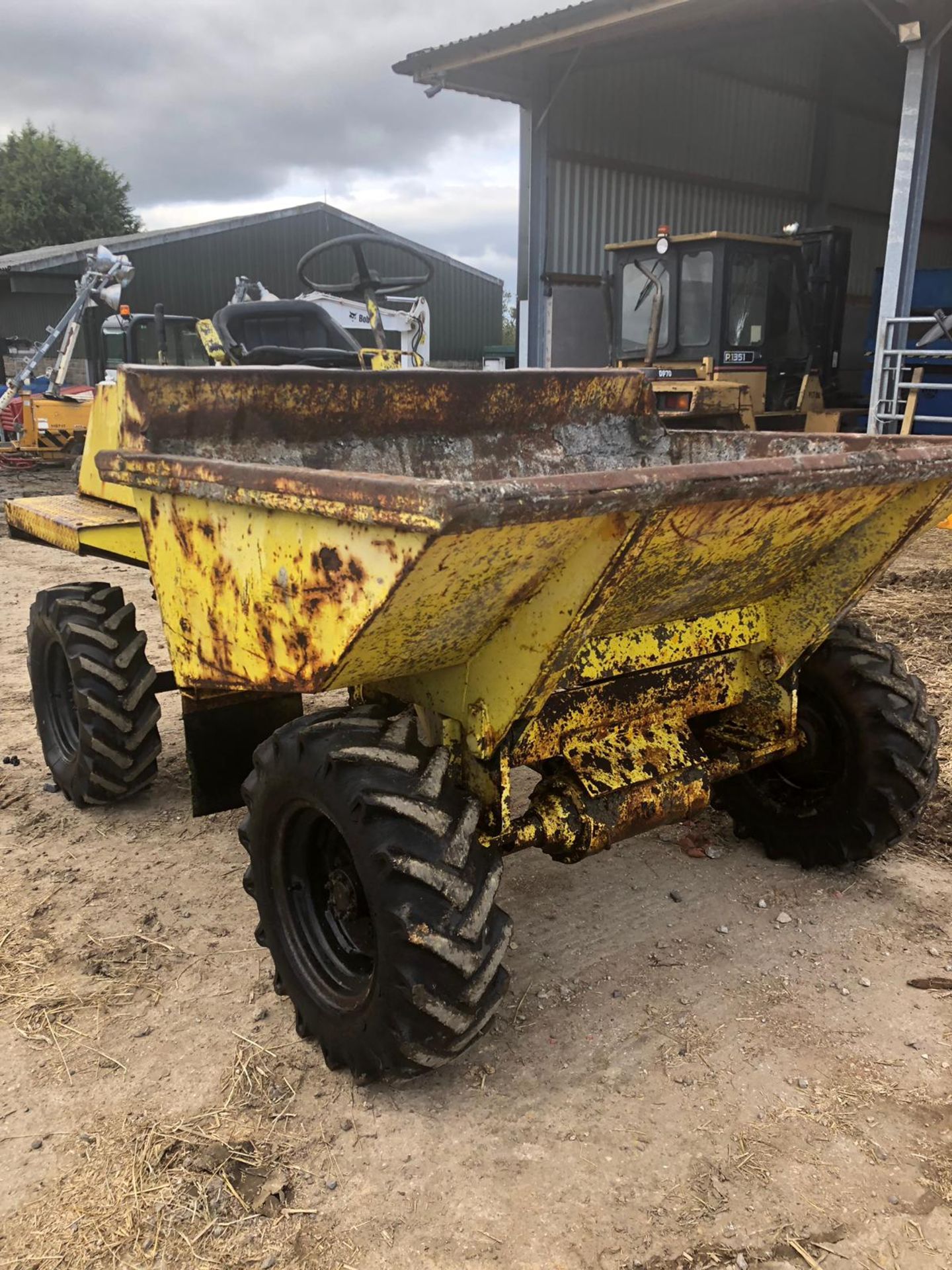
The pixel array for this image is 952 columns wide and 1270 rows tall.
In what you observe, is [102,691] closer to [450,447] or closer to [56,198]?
[450,447]

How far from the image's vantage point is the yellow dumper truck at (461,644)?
1985mm

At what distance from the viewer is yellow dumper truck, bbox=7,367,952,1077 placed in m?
1.99

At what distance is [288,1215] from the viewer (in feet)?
6.72

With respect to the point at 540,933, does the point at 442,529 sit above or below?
above

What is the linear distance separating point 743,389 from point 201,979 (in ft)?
25.5


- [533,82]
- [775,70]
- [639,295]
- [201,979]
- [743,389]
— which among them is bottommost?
[201,979]

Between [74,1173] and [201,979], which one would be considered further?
[201,979]

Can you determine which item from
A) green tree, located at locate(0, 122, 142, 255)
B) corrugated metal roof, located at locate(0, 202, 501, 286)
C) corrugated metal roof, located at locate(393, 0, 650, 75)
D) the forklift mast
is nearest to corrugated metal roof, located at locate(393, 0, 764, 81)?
corrugated metal roof, located at locate(393, 0, 650, 75)

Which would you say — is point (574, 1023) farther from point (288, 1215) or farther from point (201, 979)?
point (201, 979)

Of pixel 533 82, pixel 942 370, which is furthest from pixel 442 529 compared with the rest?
pixel 533 82

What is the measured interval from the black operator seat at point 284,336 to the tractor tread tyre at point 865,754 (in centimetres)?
240

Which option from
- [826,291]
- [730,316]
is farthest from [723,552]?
[826,291]

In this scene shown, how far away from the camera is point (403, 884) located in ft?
6.99

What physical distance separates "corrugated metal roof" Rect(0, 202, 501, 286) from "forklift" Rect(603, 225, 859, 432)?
531 inches
